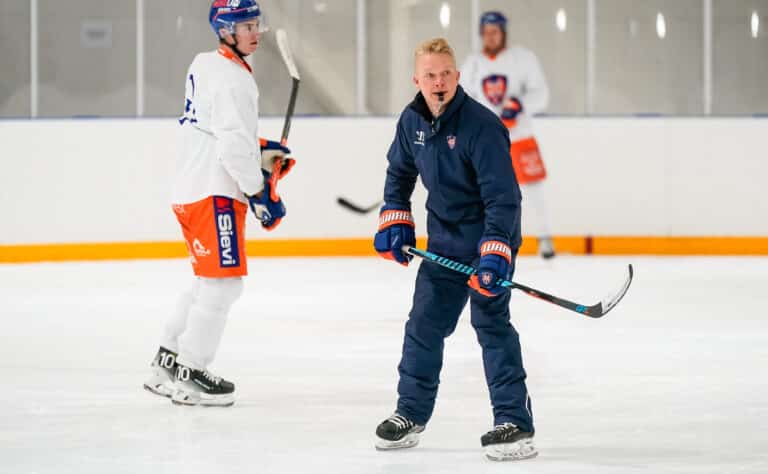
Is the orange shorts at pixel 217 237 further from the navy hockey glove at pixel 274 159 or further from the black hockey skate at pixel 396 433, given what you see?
the black hockey skate at pixel 396 433

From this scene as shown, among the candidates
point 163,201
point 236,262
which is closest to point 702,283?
point 163,201

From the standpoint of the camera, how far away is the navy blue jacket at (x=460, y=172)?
3127 mm

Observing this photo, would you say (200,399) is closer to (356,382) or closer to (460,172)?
(356,382)

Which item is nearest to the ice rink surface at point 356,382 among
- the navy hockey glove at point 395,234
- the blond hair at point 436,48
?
the navy hockey glove at point 395,234

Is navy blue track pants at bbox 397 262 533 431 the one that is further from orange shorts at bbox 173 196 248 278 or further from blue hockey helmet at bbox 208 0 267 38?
blue hockey helmet at bbox 208 0 267 38

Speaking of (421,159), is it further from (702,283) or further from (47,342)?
(702,283)

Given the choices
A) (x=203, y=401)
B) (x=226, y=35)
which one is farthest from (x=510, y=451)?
(x=226, y=35)

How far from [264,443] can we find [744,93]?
6456 millimetres

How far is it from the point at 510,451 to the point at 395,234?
1.84 feet

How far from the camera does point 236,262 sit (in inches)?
152

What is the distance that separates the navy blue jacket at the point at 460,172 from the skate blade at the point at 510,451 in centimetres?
43

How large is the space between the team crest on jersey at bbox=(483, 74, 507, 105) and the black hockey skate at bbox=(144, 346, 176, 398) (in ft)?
14.8

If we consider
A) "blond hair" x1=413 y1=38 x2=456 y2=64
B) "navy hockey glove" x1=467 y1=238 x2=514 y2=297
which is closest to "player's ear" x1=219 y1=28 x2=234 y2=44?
"blond hair" x1=413 y1=38 x2=456 y2=64

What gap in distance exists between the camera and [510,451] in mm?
3164
